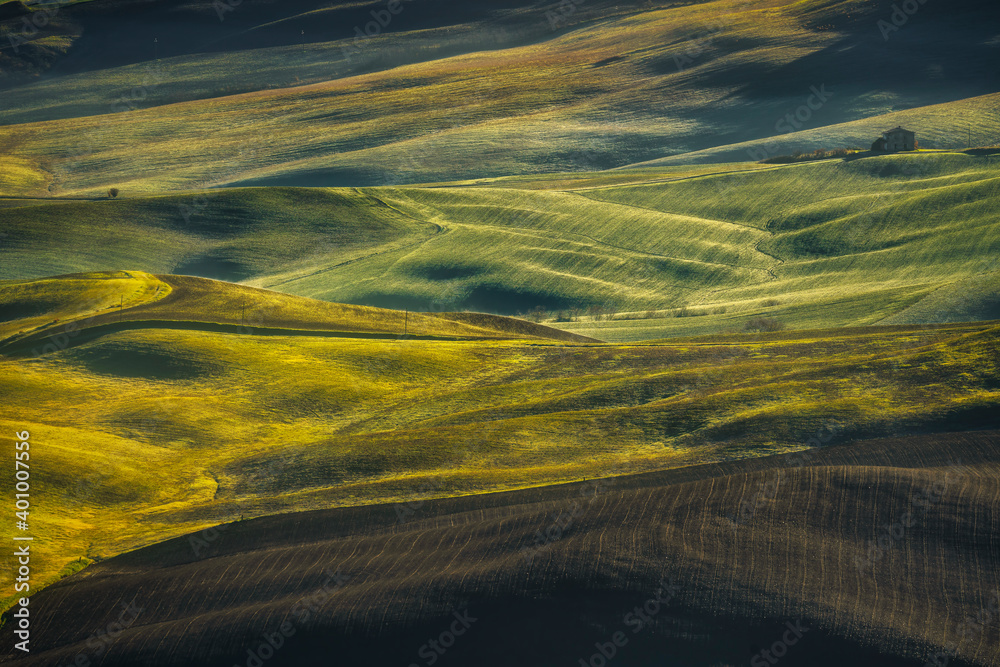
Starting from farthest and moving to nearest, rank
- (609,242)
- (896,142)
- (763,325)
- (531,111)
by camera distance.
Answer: (531,111) < (896,142) < (609,242) < (763,325)

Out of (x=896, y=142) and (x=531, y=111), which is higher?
(x=531, y=111)

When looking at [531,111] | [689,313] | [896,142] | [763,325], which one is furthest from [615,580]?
[531,111]

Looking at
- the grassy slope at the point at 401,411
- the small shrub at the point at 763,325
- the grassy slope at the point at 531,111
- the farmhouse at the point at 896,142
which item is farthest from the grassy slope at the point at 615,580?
the grassy slope at the point at 531,111

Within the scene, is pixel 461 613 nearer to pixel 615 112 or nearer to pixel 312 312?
pixel 312 312

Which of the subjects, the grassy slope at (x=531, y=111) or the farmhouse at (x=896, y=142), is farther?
the grassy slope at (x=531, y=111)

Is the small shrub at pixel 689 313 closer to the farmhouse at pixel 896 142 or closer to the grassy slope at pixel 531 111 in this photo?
the farmhouse at pixel 896 142

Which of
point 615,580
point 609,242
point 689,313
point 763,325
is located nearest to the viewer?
point 615,580

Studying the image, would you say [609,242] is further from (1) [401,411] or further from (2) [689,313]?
(1) [401,411]

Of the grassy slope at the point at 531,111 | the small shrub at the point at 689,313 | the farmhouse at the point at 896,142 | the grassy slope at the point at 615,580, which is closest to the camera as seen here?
the grassy slope at the point at 615,580
